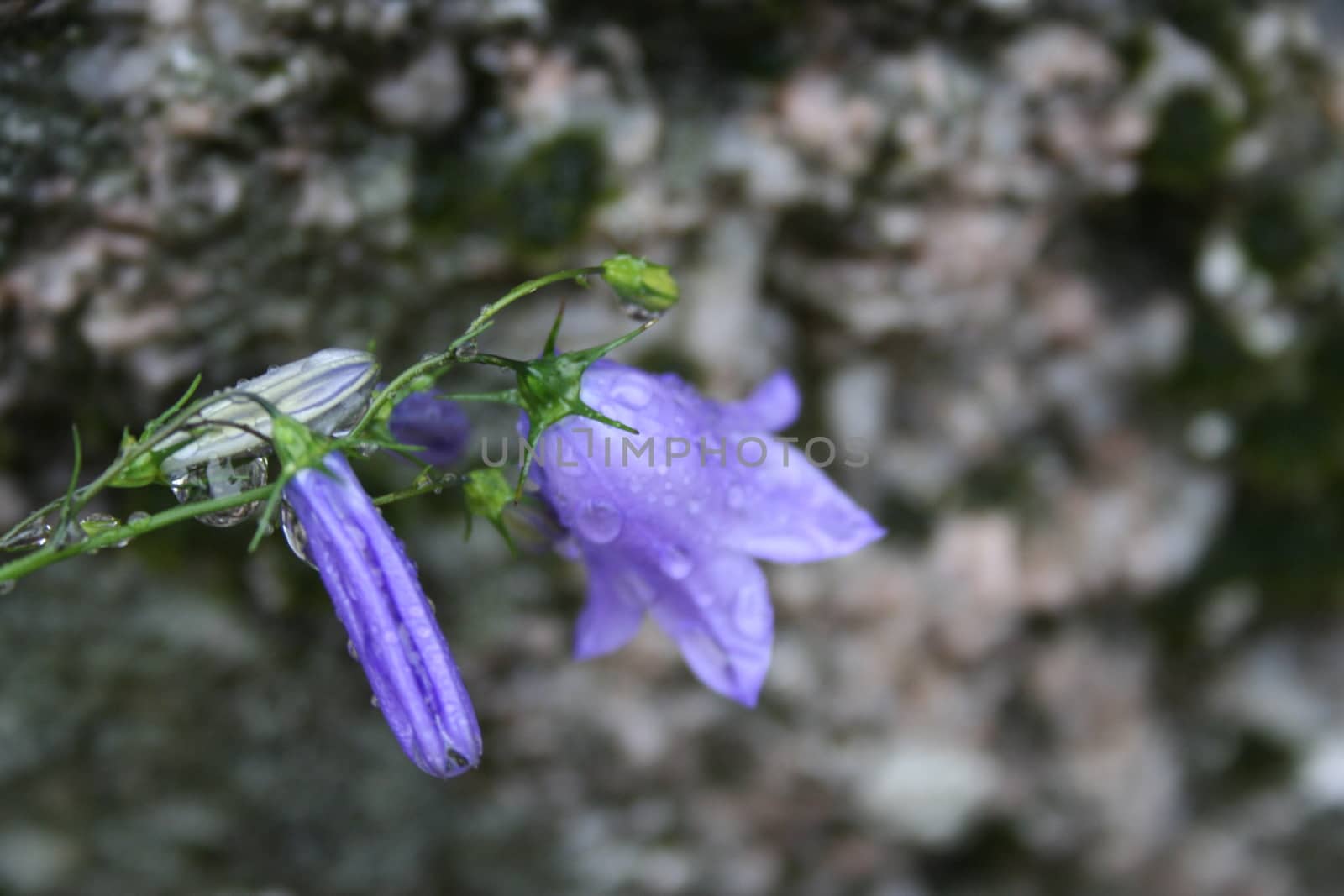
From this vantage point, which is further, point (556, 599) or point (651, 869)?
point (651, 869)

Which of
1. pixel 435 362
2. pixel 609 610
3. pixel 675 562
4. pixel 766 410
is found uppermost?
pixel 435 362

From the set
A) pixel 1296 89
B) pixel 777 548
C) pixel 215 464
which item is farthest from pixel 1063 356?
pixel 215 464

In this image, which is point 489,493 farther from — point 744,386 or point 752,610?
point 744,386

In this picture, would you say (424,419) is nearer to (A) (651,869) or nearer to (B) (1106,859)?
(A) (651,869)

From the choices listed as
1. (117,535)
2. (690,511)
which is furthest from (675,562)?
(117,535)

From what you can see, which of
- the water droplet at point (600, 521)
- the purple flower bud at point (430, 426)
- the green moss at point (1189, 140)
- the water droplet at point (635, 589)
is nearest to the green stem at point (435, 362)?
the purple flower bud at point (430, 426)

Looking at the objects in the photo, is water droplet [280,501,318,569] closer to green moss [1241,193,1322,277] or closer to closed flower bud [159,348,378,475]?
closed flower bud [159,348,378,475]
